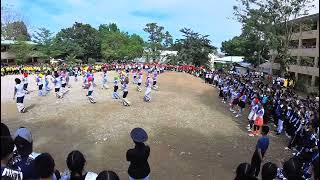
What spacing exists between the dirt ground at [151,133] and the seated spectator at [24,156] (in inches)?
195

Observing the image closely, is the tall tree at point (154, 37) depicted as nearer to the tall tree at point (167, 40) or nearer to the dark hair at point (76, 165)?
the tall tree at point (167, 40)

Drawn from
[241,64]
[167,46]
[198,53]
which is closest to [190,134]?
[198,53]

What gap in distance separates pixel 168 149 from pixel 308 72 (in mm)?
27299

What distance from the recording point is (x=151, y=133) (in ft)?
44.7

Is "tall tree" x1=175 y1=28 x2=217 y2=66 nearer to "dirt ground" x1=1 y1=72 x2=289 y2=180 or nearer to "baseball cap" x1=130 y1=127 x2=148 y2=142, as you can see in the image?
"dirt ground" x1=1 y1=72 x2=289 y2=180

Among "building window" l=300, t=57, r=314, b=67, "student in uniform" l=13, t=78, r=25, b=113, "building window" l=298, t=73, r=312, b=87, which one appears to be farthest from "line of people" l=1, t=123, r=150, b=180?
"building window" l=300, t=57, r=314, b=67

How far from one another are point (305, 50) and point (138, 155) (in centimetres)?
3470

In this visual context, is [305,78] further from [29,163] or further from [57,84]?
[29,163]

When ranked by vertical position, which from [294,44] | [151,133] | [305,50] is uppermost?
[294,44]

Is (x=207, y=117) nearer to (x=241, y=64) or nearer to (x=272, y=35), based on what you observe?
(x=272, y=35)

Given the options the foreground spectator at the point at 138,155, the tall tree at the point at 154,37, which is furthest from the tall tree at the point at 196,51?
the foreground spectator at the point at 138,155

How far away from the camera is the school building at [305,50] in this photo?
33066mm

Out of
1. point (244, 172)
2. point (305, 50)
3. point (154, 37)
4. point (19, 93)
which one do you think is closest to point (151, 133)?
point (19, 93)

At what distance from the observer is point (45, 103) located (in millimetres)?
19031
